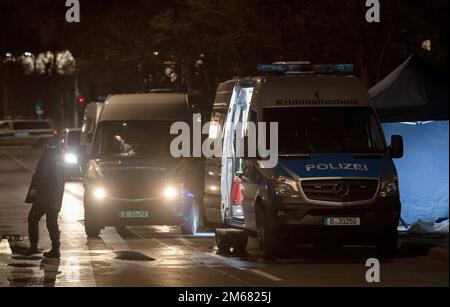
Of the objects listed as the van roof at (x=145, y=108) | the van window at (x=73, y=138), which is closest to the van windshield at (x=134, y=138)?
the van roof at (x=145, y=108)

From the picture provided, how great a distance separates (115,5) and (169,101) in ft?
120

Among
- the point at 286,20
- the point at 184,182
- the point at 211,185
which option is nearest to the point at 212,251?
the point at 211,185

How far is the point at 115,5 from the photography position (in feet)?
196

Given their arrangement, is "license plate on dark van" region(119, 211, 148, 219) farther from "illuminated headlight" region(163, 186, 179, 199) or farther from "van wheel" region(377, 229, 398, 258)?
"van wheel" region(377, 229, 398, 258)

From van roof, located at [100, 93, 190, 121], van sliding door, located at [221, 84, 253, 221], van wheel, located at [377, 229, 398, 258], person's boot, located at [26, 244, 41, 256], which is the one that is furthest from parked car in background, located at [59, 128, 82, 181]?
van wheel, located at [377, 229, 398, 258]

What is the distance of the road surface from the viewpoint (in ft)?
49.5

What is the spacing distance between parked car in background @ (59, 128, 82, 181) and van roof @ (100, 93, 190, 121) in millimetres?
20251

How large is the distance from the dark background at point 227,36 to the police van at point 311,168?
11.6 meters

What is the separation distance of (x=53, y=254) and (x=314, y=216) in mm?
3974

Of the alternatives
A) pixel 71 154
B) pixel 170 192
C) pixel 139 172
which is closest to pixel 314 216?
pixel 170 192

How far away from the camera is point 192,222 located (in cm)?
2288

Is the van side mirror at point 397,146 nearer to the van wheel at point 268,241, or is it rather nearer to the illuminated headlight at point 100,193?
the van wheel at point 268,241

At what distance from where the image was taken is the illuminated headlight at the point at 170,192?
73.6 ft
